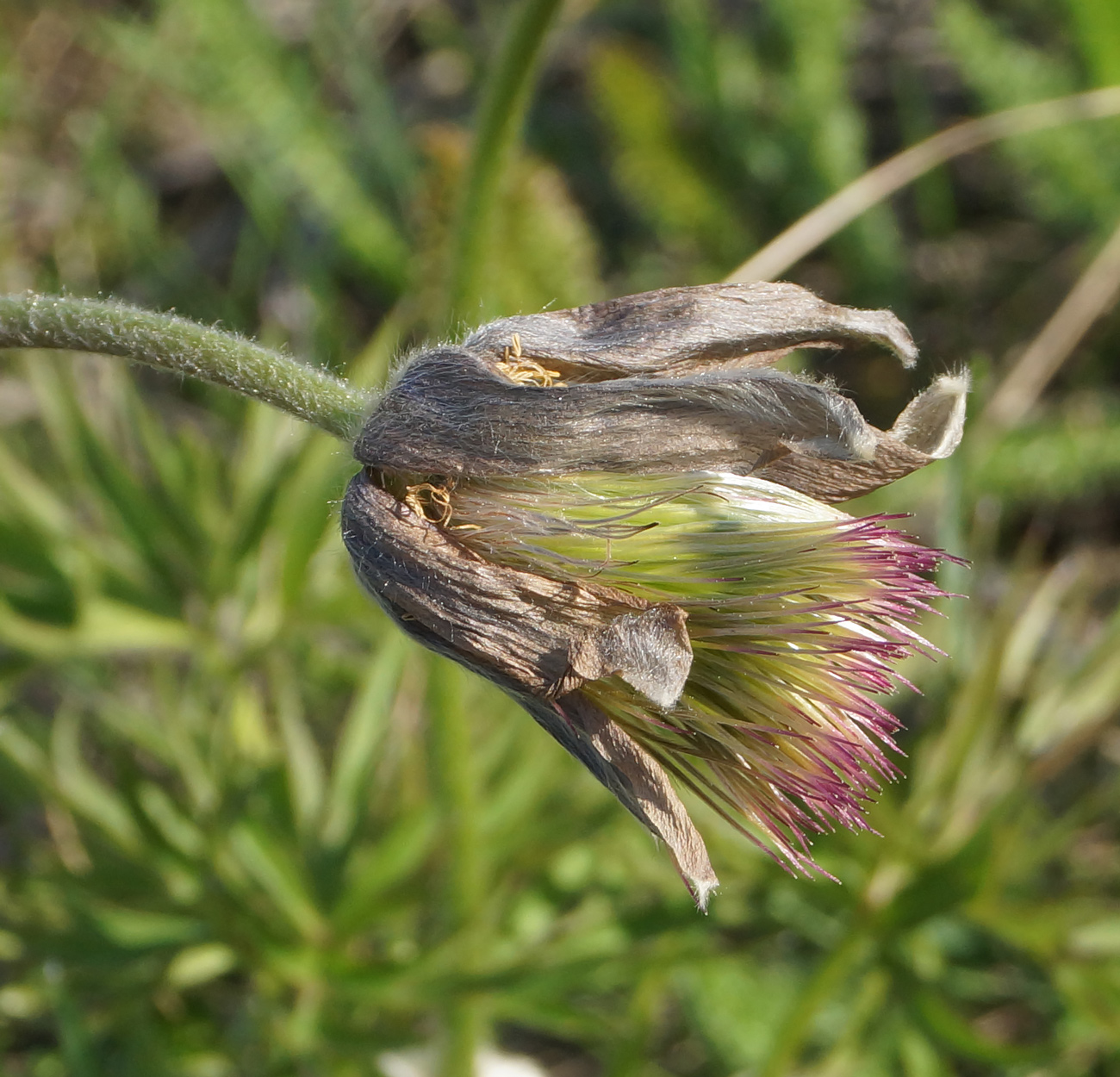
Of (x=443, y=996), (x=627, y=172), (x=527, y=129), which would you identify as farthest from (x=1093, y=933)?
(x=527, y=129)

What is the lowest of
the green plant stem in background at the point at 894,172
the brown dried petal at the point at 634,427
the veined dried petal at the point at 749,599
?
the green plant stem in background at the point at 894,172

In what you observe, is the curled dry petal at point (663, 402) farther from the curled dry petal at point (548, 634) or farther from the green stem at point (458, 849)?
the green stem at point (458, 849)

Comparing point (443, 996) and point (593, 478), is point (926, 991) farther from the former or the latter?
point (593, 478)

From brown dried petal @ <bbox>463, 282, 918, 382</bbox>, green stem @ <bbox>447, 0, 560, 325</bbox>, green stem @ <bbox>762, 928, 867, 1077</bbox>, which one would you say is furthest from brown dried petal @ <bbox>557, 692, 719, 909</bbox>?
green stem @ <bbox>762, 928, 867, 1077</bbox>

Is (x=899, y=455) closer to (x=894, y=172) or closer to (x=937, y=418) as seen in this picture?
(x=937, y=418)

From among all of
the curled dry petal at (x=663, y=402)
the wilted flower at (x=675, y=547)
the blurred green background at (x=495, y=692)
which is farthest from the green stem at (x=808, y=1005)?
the curled dry petal at (x=663, y=402)

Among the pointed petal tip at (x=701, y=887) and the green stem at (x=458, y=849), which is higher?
the pointed petal tip at (x=701, y=887)
